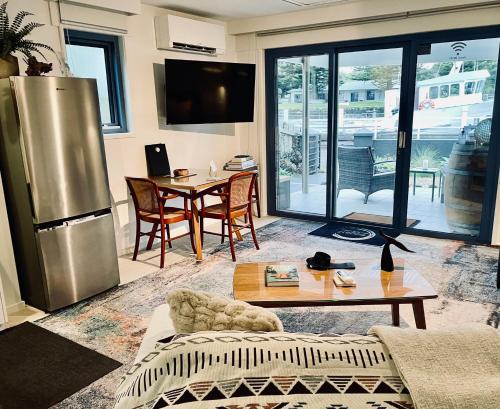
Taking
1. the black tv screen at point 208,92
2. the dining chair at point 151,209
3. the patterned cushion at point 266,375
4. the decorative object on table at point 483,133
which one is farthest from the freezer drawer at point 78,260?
the decorative object on table at point 483,133

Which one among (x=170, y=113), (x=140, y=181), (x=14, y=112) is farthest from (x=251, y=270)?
(x=170, y=113)

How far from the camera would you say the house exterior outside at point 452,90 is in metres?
4.09

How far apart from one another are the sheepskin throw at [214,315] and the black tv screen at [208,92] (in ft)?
11.1

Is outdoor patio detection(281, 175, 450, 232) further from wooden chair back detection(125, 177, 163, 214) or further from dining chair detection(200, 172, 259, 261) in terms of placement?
wooden chair back detection(125, 177, 163, 214)

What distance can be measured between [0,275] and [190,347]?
8.64 ft

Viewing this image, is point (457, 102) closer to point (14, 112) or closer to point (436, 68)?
point (436, 68)

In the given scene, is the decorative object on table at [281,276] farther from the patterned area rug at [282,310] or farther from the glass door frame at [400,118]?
the glass door frame at [400,118]

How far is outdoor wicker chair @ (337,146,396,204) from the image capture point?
4.81 m

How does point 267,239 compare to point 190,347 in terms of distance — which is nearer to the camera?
point 190,347

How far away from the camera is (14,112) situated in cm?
275

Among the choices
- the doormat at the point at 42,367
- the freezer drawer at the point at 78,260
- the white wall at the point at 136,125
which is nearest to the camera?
the doormat at the point at 42,367

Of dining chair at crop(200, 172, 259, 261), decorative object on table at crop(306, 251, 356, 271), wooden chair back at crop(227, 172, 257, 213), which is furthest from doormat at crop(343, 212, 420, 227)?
decorative object on table at crop(306, 251, 356, 271)

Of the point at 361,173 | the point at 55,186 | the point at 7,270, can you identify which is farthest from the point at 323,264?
the point at 361,173

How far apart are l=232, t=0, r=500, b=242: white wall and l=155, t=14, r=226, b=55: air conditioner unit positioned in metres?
0.42
